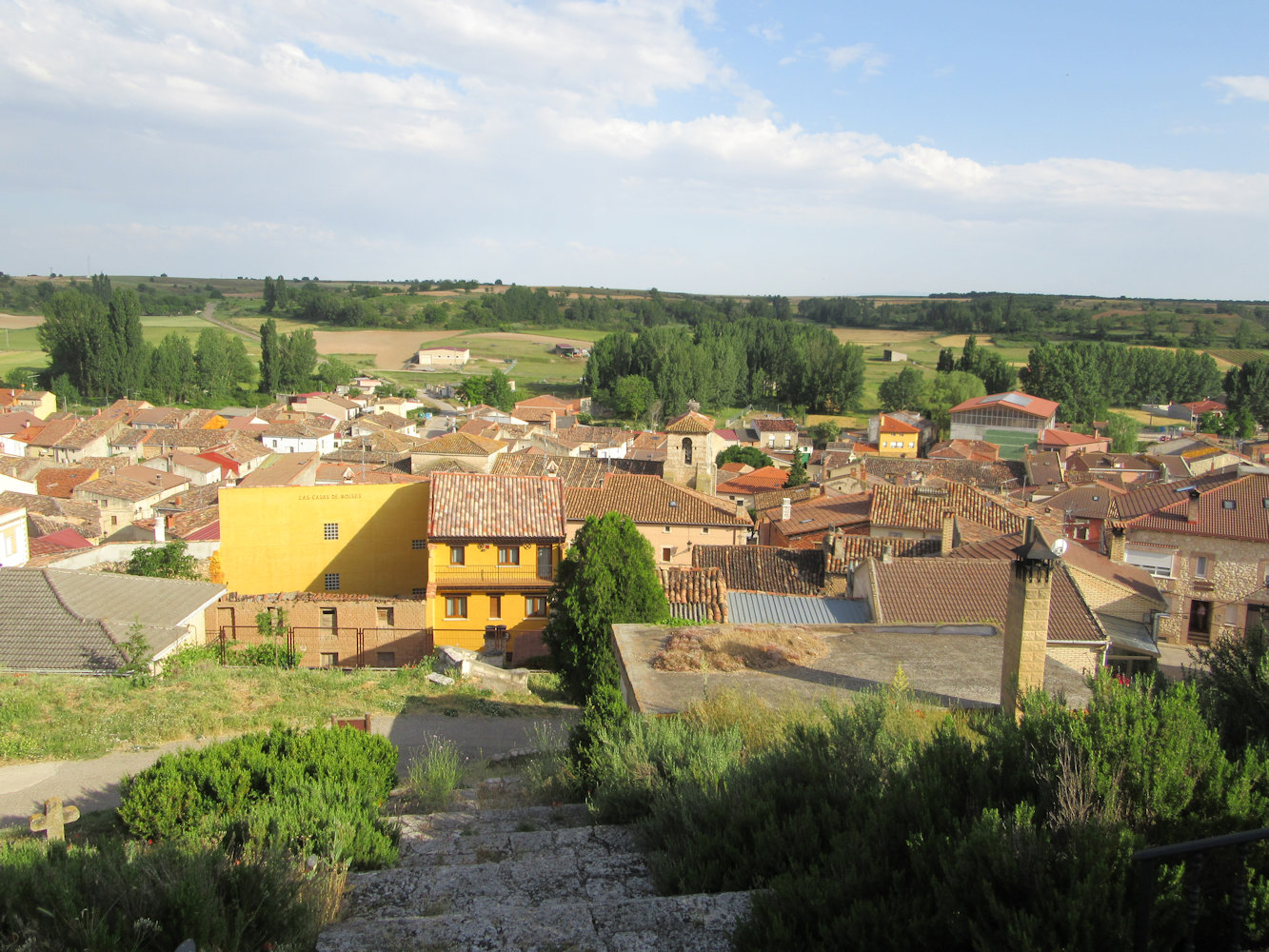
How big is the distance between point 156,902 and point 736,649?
764 centimetres

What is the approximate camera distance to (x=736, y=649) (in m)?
10.7

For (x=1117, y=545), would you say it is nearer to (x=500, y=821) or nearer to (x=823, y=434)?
(x=500, y=821)

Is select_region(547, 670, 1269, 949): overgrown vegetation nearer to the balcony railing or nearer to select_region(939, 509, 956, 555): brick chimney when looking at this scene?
the balcony railing

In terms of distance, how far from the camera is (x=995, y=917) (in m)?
3.62

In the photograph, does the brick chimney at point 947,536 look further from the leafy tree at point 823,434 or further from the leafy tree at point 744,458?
the leafy tree at point 823,434

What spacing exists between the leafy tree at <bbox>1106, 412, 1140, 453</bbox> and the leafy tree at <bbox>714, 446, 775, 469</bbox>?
104ft

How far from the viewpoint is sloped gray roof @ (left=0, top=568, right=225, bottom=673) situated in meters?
14.5

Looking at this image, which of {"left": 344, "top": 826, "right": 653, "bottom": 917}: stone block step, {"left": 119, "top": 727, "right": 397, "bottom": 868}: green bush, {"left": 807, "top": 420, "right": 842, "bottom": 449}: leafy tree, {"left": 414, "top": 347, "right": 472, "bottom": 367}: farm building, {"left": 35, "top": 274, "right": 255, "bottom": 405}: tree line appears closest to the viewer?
{"left": 344, "top": 826, "right": 653, "bottom": 917}: stone block step

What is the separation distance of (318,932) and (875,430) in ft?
233

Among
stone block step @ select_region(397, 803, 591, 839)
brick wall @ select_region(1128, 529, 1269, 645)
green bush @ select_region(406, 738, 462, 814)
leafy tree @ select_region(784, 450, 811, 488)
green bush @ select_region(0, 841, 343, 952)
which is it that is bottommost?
leafy tree @ select_region(784, 450, 811, 488)

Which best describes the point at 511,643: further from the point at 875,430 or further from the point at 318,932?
the point at 875,430

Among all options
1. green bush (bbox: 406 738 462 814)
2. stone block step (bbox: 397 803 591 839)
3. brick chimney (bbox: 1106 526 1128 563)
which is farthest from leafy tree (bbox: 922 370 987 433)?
stone block step (bbox: 397 803 591 839)

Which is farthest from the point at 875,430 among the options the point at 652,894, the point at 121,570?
the point at 652,894

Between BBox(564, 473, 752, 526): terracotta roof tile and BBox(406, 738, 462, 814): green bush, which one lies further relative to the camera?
BBox(564, 473, 752, 526): terracotta roof tile
